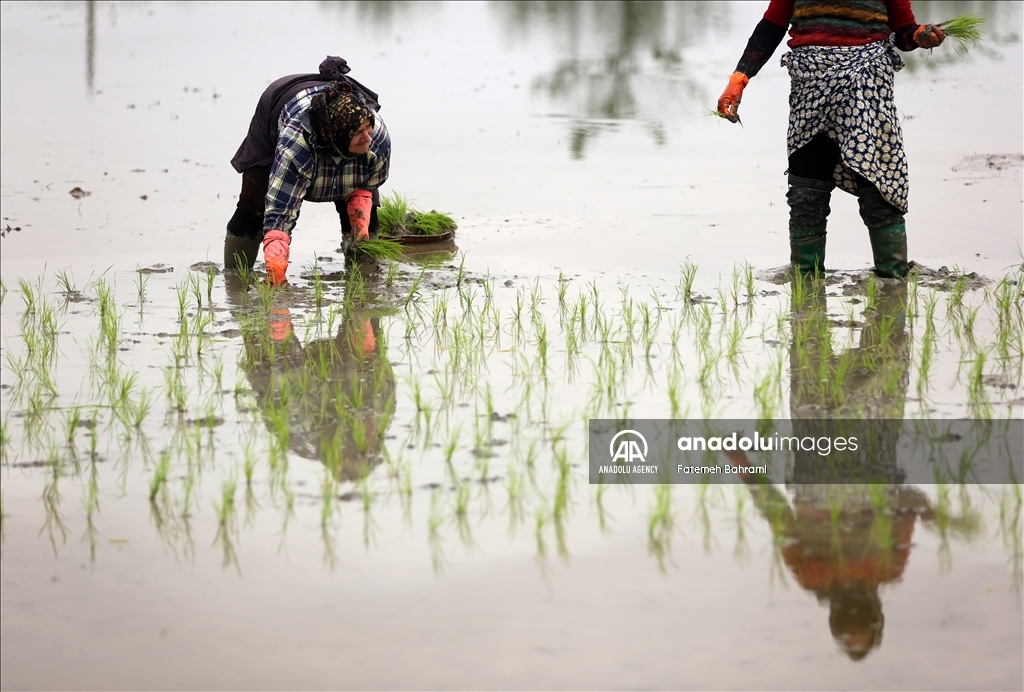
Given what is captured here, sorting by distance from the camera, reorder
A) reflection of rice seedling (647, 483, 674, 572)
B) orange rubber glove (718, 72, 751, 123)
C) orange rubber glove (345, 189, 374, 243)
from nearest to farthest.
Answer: reflection of rice seedling (647, 483, 674, 572), orange rubber glove (718, 72, 751, 123), orange rubber glove (345, 189, 374, 243)

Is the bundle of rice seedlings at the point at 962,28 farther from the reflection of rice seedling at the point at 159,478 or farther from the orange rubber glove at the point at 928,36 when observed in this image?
the reflection of rice seedling at the point at 159,478

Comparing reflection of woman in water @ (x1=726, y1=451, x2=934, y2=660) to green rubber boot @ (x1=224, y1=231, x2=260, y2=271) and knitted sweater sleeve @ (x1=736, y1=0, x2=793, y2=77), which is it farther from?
green rubber boot @ (x1=224, y1=231, x2=260, y2=271)

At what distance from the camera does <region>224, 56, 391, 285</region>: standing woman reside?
5219mm

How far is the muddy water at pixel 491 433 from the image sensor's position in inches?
106

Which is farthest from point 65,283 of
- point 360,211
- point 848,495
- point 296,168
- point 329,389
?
point 848,495

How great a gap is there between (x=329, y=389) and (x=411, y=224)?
2.40 meters

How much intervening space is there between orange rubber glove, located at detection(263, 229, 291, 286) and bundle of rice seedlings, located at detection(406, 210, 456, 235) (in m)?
1.24

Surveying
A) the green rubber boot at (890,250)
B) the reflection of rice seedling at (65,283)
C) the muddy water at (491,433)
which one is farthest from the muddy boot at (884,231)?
the reflection of rice seedling at (65,283)

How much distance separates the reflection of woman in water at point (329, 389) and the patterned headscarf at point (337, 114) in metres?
0.75

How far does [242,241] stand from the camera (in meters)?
5.85

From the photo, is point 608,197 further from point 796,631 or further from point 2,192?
point 796,631

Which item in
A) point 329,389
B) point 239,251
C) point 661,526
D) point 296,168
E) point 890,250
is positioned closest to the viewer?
point 661,526

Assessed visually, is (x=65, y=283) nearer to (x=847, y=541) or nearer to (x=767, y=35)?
(x=767, y=35)

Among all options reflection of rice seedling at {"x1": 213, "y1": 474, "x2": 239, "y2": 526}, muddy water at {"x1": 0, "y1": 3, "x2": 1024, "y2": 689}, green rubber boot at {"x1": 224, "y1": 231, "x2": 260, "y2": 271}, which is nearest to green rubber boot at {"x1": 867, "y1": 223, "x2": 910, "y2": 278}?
muddy water at {"x1": 0, "y1": 3, "x2": 1024, "y2": 689}
